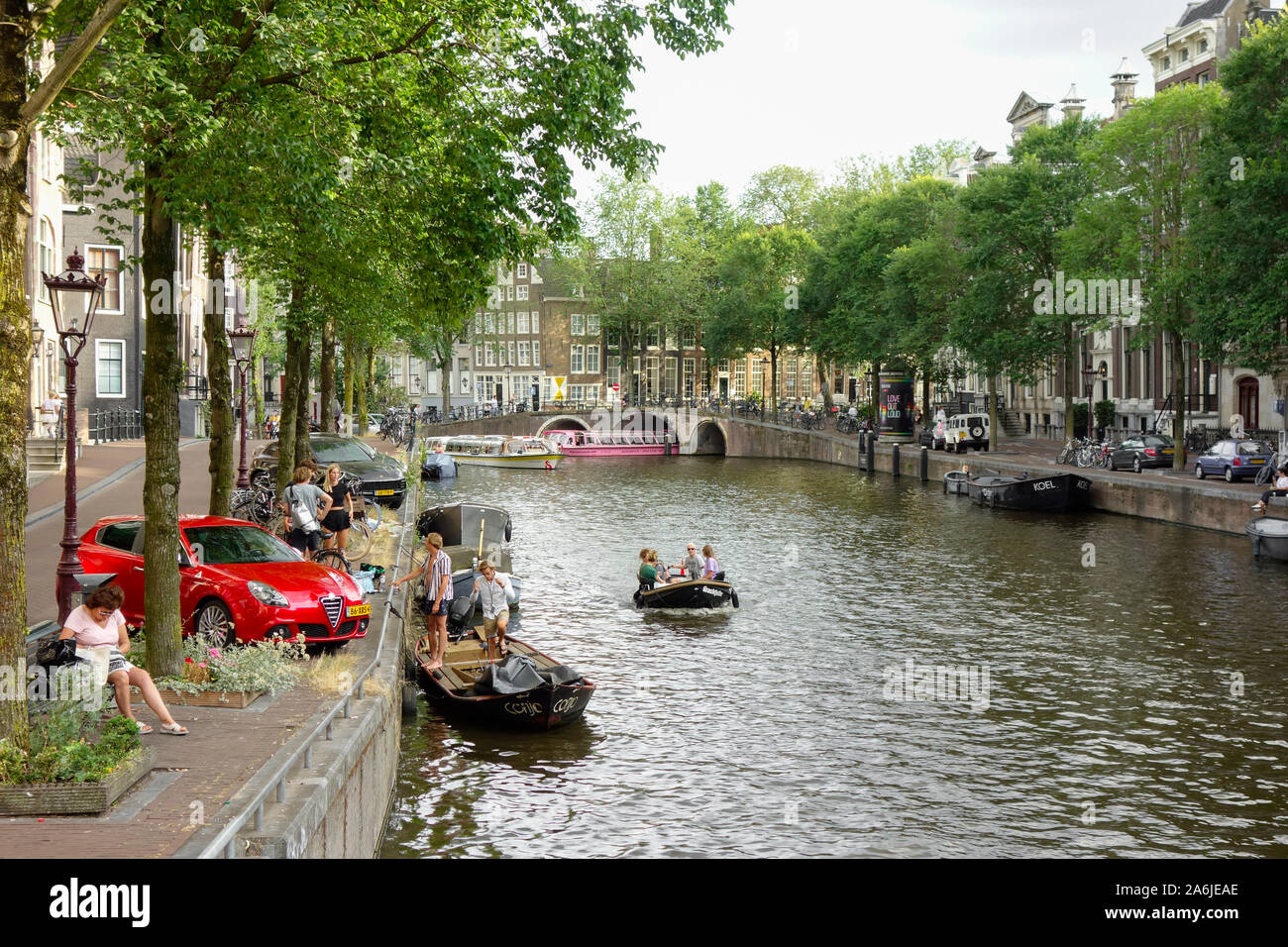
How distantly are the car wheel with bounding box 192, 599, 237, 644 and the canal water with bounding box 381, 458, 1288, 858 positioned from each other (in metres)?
2.84

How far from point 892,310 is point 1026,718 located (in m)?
51.8

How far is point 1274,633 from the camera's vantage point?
24.8 m

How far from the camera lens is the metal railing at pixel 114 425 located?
49156 millimetres

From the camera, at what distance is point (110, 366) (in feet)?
170

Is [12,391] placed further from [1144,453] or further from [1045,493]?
[1144,453]

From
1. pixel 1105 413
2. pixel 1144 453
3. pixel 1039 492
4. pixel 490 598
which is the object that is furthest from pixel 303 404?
pixel 1105 413

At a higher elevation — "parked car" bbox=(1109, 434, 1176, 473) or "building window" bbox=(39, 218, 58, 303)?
"building window" bbox=(39, 218, 58, 303)

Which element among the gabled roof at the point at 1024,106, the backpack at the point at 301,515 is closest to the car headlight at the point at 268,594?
the backpack at the point at 301,515

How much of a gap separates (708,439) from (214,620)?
7792 centimetres

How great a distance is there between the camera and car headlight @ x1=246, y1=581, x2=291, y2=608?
617 inches

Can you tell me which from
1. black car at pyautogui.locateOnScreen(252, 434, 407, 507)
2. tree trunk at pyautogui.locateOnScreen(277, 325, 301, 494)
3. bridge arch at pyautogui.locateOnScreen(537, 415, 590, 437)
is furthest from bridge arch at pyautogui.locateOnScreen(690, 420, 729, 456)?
tree trunk at pyautogui.locateOnScreen(277, 325, 301, 494)

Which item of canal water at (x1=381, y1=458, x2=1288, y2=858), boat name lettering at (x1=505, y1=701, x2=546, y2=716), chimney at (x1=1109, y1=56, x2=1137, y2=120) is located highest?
chimney at (x1=1109, y1=56, x2=1137, y2=120)

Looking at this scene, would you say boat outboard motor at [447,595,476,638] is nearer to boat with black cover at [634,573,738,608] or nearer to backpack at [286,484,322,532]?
backpack at [286,484,322,532]
